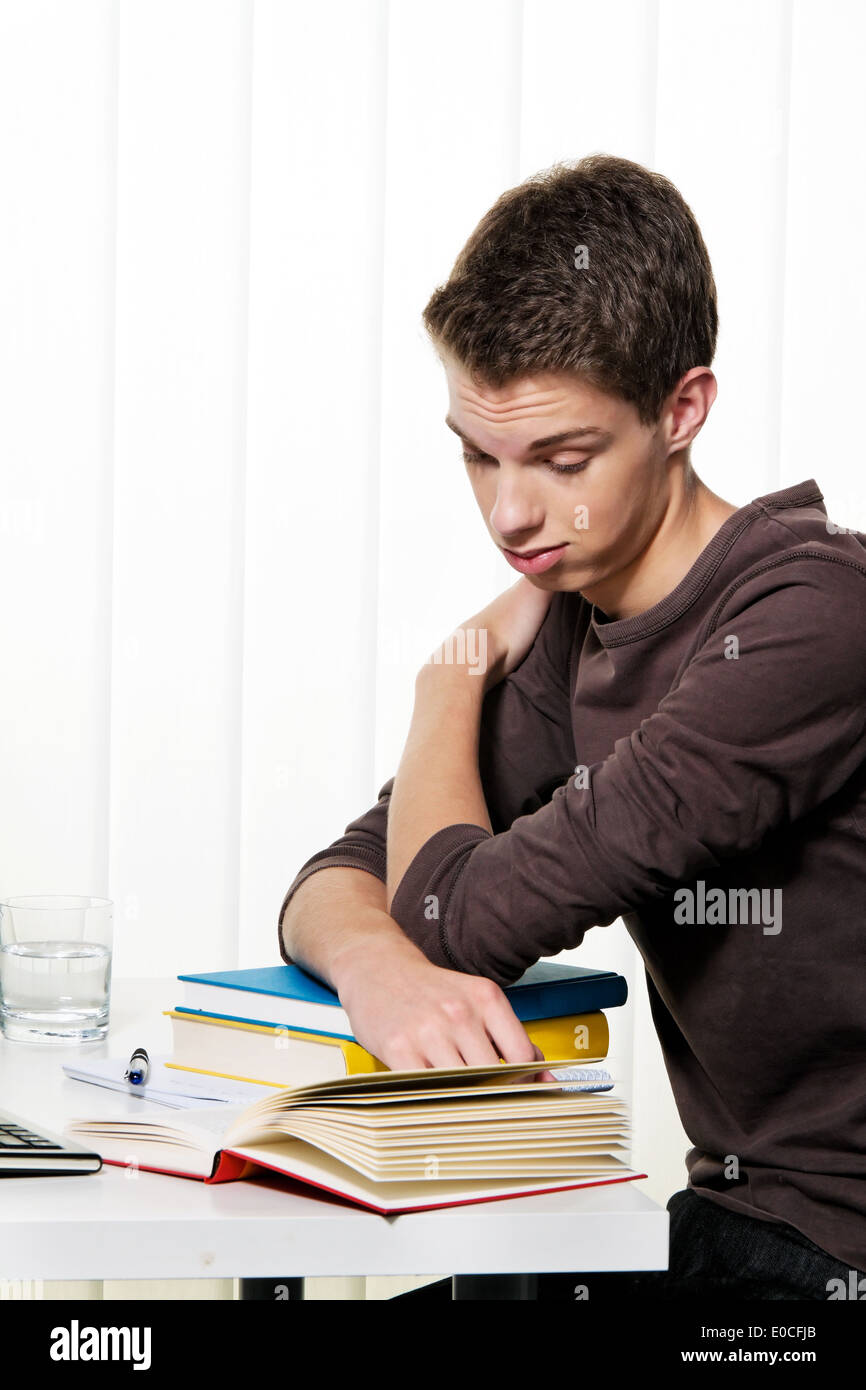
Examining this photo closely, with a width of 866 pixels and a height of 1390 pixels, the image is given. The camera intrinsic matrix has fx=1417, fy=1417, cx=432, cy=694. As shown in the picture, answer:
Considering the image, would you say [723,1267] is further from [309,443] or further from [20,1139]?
[309,443]

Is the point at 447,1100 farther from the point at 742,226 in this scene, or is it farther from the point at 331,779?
the point at 742,226

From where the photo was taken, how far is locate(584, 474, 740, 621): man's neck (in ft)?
3.73

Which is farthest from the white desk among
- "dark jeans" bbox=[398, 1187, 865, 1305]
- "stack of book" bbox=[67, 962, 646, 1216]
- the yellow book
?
"dark jeans" bbox=[398, 1187, 865, 1305]

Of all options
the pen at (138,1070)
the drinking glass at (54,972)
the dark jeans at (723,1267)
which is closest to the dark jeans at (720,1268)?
the dark jeans at (723,1267)

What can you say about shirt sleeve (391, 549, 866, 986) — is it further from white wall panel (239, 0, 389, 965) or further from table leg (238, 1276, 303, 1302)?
white wall panel (239, 0, 389, 965)

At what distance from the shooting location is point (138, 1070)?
0.92m

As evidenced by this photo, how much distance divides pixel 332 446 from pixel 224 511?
169mm

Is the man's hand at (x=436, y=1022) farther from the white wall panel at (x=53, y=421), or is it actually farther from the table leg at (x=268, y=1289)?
the white wall panel at (x=53, y=421)

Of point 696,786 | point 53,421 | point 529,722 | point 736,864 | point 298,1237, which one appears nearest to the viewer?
point 298,1237

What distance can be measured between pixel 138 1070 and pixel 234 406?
1.15m

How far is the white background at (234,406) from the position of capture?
1.86 metres

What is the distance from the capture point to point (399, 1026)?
821mm

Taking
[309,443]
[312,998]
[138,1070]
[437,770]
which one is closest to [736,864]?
[437,770]

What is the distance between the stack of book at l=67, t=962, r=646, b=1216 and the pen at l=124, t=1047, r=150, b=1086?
9 centimetres
